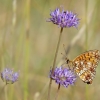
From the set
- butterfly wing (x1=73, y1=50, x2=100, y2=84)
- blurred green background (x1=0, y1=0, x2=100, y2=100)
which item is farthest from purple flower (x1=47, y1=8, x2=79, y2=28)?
blurred green background (x1=0, y1=0, x2=100, y2=100)

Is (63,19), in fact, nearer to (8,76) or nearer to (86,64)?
(86,64)

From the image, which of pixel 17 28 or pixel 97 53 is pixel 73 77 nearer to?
pixel 97 53

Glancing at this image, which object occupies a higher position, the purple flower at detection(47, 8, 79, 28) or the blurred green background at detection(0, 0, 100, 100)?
the purple flower at detection(47, 8, 79, 28)

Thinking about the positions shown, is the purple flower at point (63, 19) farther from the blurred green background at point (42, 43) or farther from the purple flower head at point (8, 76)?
Result: the blurred green background at point (42, 43)

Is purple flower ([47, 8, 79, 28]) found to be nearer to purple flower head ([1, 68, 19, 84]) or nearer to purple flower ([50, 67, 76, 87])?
purple flower ([50, 67, 76, 87])

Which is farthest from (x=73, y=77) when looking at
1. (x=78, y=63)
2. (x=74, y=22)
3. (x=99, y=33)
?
(x=99, y=33)

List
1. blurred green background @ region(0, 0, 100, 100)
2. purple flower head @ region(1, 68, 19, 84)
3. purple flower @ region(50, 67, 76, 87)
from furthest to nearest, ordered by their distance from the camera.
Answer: blurred green background @ region(0, 0, 100, 100) < purple flower head @ region(1, 68, 19, 84) < purple flower @ region(50, 67, 76, 87)

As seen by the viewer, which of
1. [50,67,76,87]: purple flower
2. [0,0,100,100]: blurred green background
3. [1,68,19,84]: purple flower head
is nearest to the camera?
[50,67,76,87]: purple flower
